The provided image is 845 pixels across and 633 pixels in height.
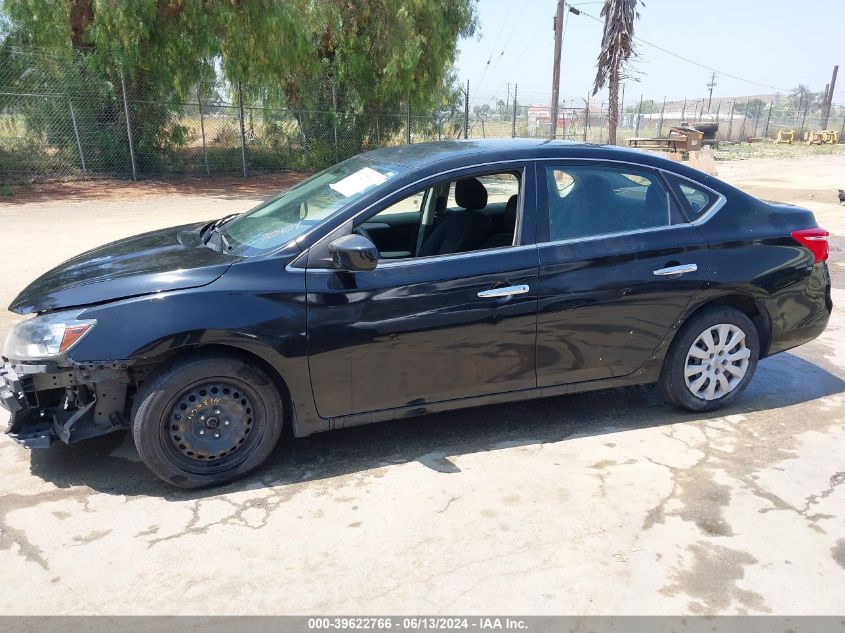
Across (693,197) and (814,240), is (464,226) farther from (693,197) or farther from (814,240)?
(814,240)

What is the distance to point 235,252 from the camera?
12.4ft

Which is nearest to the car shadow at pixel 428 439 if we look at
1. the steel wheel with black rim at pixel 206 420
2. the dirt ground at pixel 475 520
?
the dirt ground at pixel 475 520

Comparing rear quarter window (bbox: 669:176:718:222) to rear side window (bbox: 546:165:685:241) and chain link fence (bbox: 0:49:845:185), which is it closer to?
rear side window (bbox: 546:165:685:241)

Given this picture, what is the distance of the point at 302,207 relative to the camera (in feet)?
13.6

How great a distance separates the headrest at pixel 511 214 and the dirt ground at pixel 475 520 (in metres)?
1.25

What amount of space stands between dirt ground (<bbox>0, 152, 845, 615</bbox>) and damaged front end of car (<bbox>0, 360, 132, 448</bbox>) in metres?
0.36

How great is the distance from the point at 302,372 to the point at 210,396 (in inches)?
18.4

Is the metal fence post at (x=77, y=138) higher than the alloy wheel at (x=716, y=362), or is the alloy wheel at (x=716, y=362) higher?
the metal fence post at (x=77, y=138)

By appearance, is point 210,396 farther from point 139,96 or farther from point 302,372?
point 139,96

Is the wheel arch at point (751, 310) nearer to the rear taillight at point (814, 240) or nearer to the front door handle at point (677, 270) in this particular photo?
the front door handle at point (677, 270)

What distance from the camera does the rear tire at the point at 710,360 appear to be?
4.34 metres

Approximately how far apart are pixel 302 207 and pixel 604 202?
1.81 metres

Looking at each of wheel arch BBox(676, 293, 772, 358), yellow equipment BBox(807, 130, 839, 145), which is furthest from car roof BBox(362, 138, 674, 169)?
yellow equipment BBox(807, 130, 839, 145)

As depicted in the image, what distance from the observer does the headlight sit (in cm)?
329
